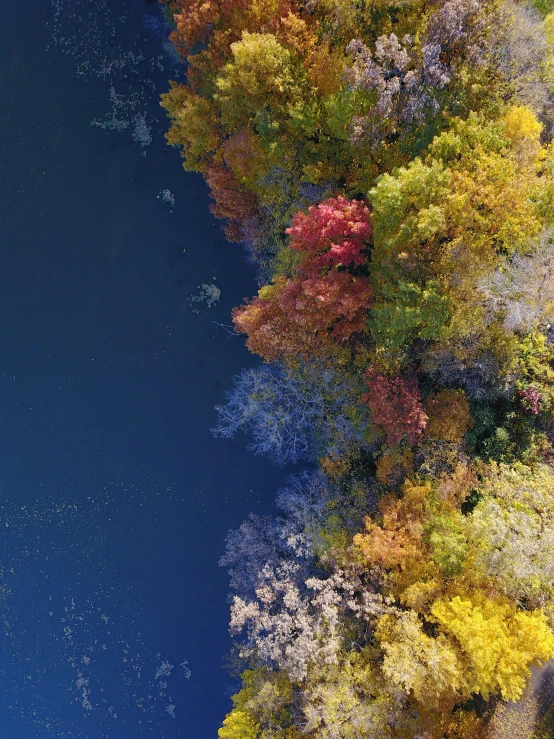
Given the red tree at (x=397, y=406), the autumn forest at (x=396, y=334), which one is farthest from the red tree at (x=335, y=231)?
the red tree at (x=397, y=406)

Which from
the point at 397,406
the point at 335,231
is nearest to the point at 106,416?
the point at 397,406

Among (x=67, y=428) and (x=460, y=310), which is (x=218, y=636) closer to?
(x=67, y=428)

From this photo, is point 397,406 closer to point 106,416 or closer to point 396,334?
point 396,334

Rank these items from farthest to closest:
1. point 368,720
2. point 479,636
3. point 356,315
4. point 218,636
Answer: point 218,636 → point 356,315 → point 368,720 → point 479,636

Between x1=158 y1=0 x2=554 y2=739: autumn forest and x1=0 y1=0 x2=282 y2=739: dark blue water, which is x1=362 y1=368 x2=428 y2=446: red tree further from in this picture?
x1=0 y1=0 x2=282 y2=739: dark blue water

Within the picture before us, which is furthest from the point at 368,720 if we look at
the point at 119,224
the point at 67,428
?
the point at 119,224

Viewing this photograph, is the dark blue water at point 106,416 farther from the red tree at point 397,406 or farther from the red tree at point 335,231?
the red tree at point 397,406
